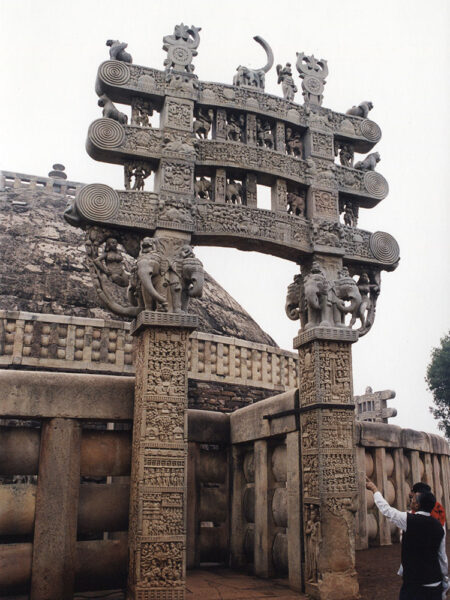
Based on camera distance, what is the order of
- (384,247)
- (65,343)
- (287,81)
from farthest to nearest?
(65,343), (287,81), (384,247)

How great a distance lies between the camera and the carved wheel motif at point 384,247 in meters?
7.63

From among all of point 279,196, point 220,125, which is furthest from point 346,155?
point 220,125

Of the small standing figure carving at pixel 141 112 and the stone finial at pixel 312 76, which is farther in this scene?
the stone finial at pixel 312 76

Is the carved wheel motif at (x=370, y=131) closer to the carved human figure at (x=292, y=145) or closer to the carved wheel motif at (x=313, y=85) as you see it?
the carved wheel motif at (x=313, y=85)

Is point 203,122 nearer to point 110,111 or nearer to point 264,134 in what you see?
point 264,134

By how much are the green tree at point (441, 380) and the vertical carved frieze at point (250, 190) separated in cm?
2177

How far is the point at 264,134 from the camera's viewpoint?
750 centimetres

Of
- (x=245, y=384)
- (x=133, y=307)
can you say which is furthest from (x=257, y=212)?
(x=245, y=384)

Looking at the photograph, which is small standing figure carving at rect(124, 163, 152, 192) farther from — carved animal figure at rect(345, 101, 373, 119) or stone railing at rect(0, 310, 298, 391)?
stone railing at rect(0, 310, 298, 391)

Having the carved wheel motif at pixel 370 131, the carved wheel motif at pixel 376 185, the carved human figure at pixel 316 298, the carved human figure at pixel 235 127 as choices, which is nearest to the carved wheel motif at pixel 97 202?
the carved human figure at pixel 235 127

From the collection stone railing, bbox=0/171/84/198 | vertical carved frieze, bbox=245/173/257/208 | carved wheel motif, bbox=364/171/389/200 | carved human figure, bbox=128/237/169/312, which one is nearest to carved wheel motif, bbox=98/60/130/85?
Answer: vertical carved frieze, bbox=245/173/257/208

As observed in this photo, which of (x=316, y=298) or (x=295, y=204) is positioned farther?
(x=295, y=204)

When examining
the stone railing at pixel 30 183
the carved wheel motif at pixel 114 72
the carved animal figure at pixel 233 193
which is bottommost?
the carved animal figure at pixel 233 193

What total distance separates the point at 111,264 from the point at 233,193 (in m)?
1.72
